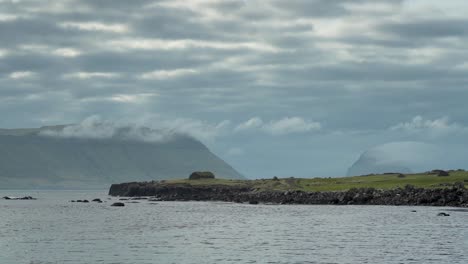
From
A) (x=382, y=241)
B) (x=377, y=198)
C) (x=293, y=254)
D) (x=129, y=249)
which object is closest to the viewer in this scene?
(x=293, y=254)

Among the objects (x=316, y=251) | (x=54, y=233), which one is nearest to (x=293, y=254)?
(x=316, y=251)

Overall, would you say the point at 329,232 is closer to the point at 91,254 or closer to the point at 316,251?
the point at 316,251

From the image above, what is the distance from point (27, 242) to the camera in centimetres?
8106

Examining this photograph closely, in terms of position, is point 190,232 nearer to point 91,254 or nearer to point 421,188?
point 91,254

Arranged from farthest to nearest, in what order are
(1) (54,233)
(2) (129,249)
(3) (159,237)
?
(1) (54,233) → (3) (159,237) → (2) (129,249)

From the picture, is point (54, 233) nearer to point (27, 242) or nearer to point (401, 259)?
point (27, 242)

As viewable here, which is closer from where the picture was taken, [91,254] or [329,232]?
[91,254]

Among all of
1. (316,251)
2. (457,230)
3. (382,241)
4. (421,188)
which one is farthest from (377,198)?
(316,251)

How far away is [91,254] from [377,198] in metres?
114

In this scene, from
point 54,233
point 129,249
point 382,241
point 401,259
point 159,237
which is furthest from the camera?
point 54,233

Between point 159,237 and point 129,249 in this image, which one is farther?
point 159,237

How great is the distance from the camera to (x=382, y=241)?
79.6 meters

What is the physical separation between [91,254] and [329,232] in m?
33.9

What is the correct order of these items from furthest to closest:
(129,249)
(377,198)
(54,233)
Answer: (377,198)
(54,233)
(129,249)
